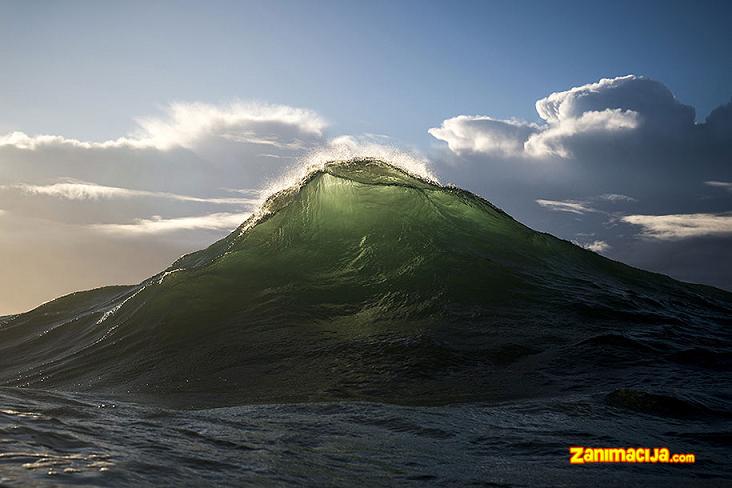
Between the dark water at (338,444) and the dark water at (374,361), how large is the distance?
2 centimetres

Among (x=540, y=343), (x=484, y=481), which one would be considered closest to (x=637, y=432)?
(x=484, y=481)

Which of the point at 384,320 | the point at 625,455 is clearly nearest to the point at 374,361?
the point at 384,320

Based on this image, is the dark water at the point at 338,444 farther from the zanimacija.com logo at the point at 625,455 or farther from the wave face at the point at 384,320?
the wave face at the point at 384,320

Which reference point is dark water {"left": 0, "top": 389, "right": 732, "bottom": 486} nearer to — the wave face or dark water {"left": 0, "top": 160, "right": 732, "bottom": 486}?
dark water {"left": 0, "top": 160, "right": 732, "bottom": 486}

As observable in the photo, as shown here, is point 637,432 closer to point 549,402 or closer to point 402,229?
point 549,402

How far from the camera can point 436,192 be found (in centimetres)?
1670

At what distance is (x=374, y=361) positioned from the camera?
8.61m

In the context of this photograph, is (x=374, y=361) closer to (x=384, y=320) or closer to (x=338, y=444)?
(x=384, y=320)

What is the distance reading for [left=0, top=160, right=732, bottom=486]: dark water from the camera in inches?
162

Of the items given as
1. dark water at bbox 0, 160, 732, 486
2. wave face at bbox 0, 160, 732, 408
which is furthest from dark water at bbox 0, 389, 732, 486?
wave face at bbox 0, 160, 732, 408

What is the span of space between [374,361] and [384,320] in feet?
6.85

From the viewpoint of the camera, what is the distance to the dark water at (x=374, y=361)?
411 cm

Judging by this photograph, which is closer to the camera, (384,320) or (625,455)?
(625,455)

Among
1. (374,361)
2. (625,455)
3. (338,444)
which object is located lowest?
(625,455)
